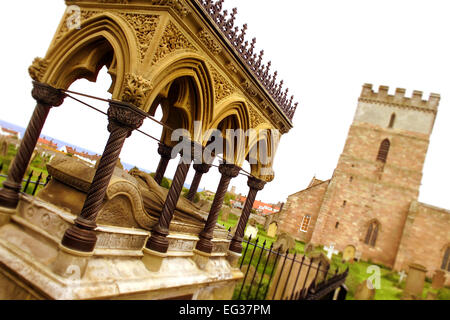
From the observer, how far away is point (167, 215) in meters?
4.51

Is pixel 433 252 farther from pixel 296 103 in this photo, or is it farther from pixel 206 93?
pixel 206 93

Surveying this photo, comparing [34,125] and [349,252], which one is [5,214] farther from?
[349,252]

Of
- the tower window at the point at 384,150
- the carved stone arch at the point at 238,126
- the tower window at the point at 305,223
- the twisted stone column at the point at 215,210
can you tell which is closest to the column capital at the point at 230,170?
the twisted stone column at the point at 215,210

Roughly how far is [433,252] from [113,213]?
24270 mm

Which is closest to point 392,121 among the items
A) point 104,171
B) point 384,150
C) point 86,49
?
point 384,150

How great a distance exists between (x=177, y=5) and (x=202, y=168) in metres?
4.43

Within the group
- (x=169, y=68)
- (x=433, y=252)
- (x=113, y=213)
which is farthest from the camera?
(x=433, y=252)

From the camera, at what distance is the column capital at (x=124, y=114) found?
11.2ft

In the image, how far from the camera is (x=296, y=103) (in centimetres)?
727

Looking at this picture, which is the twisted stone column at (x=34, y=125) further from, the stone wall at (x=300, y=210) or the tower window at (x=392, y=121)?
the tower window at (x=392, y=121)

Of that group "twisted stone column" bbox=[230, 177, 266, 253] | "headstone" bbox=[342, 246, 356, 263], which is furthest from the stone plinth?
"headstone" bbox=[342, 246, 356, 263]

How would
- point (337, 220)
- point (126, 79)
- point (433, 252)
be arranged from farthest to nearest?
point (337, 220) → point (433, 252) → point (126, 79)

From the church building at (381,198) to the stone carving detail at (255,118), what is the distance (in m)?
19.1

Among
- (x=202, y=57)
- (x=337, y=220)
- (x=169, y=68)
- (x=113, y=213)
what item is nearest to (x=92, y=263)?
(x=113, y=213)
